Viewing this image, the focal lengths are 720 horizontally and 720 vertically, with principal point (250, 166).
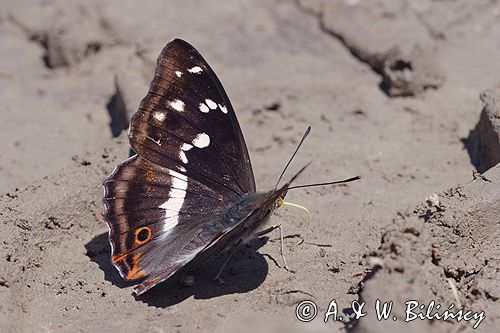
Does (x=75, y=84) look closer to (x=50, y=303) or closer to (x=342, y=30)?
(x=342, y=30)

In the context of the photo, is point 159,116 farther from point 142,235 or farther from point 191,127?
point 142,235

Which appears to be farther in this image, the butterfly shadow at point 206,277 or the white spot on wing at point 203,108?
the white spot on wing at point 203,108

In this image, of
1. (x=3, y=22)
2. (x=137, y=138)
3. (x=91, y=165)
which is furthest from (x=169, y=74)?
(x=3, y=22)

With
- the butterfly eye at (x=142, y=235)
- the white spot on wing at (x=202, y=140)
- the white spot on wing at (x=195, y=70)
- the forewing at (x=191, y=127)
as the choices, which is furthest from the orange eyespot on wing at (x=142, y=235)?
the white spot on wing at (x=195, y=70)

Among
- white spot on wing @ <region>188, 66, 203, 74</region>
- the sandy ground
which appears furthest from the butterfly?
the sandy ground

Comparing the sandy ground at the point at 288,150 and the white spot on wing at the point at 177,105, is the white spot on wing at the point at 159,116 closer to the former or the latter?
the white spot on wing at the point at 177,105
